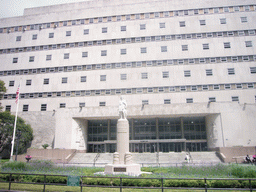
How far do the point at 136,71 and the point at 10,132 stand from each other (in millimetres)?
26837

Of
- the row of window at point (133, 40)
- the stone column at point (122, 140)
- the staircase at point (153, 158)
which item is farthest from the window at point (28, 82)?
the stone column at point (122, 140)

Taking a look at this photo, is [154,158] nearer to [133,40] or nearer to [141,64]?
[141,64]

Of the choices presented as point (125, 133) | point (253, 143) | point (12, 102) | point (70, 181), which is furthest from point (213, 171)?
point (12, 102)

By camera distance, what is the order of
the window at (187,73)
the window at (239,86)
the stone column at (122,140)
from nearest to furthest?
1. the stone column at (122,140)
2. the window at (239,86)
3. the window at (187,73)

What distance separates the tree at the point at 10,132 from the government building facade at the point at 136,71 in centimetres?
214

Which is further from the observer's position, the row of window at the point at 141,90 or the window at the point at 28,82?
the window at the point at 28,82

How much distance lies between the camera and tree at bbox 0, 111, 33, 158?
129 ft

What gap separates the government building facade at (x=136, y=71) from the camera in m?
40.2

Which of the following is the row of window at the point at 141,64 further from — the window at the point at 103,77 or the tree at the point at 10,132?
the tree at the point at 10,132

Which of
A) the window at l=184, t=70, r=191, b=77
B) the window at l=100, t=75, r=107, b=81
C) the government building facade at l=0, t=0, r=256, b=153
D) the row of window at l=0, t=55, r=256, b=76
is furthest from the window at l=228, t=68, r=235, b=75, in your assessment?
the window at l=100, t=75, r=107, b=81

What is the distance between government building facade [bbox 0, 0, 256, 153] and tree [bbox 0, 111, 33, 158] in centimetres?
214

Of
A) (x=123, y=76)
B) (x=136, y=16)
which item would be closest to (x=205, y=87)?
(x=123, y=76)

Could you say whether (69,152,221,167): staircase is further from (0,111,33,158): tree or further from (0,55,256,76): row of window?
(0,55,256,76): row of window

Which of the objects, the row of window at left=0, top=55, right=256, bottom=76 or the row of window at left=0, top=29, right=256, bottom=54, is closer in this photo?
the row of window at left=0, top=55, right=256, bottom=76
